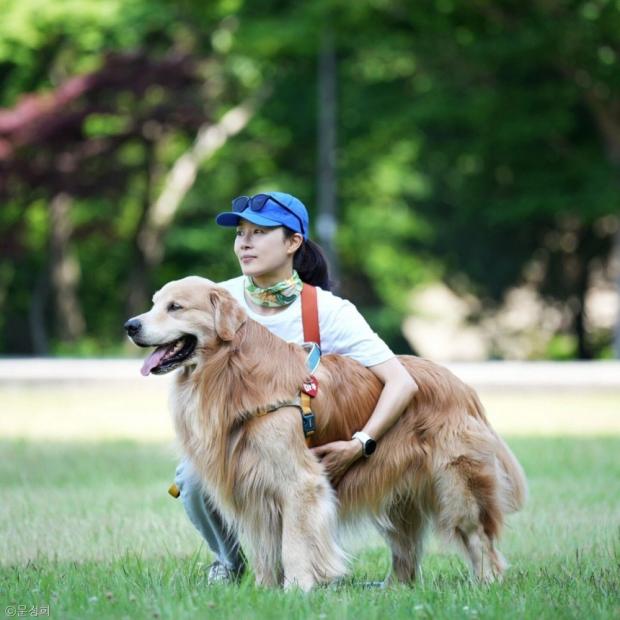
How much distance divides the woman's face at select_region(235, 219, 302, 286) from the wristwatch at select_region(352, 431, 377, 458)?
3.04 feet

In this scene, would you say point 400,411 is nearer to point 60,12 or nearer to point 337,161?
point 60,12

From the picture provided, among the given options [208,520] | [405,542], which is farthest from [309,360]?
[405,542]

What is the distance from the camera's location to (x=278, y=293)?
6555mm

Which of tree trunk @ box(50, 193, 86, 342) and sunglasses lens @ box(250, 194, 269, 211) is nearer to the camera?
sunglasses lens @ box(250, 194, 269, 211)

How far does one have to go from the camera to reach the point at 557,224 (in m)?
35.2

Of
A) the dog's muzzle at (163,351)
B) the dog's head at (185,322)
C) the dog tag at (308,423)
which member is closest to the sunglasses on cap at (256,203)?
the dog's head at (185,322)

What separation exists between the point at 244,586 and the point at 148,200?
29948mm

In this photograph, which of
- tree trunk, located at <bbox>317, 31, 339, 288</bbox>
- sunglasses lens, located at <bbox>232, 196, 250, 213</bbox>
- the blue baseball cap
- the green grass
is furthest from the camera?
tree trunk, located at <bbox>317, 31, 339, 288</bbox>

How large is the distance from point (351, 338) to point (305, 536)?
3.60 ft

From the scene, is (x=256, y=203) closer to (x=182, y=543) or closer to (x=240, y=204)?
(x=240, y=204)

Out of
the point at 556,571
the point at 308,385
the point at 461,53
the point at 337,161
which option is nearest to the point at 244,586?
the point at 308,385

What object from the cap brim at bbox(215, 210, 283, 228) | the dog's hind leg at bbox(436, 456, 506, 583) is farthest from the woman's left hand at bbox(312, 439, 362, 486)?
the cap brim at bbox(215, 210, 283, 228)

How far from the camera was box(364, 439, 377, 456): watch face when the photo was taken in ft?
20.7

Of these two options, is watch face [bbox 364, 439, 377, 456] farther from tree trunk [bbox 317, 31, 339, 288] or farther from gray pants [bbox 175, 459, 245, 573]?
tree trunk [bbox 317, 31, 339, 288]
